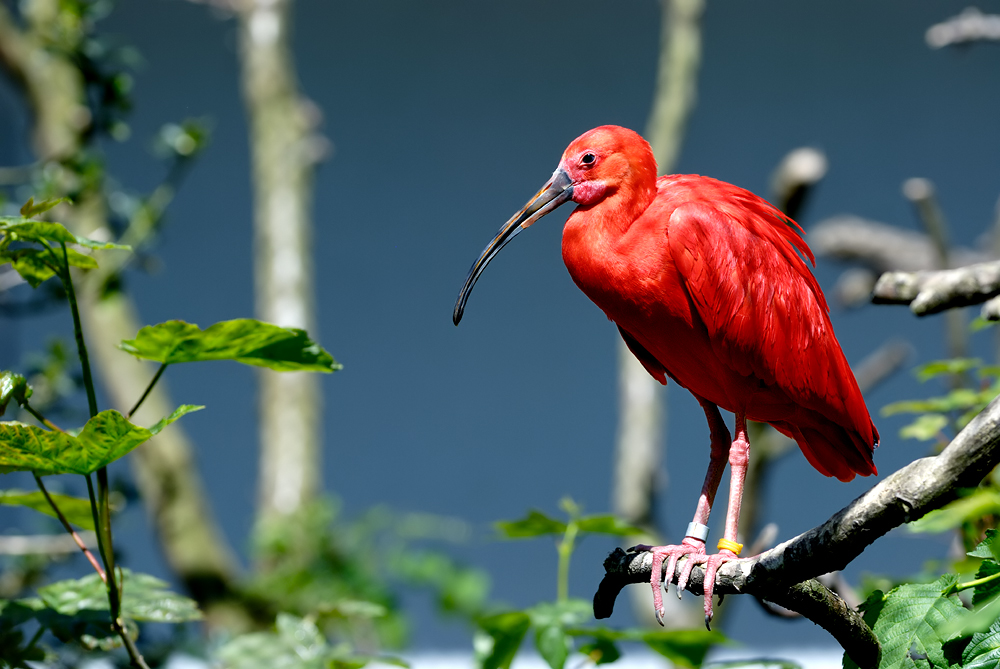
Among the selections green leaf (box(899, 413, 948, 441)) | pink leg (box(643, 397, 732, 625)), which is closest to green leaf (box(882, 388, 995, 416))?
green leaf (box(899, 413, 948, 441))

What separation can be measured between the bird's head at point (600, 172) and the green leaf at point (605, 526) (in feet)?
1.38

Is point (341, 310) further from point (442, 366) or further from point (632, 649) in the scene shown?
point (632, 649)

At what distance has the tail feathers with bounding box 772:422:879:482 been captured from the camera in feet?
5.42

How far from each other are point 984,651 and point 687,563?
482mm

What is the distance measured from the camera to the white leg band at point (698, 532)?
1445 mm

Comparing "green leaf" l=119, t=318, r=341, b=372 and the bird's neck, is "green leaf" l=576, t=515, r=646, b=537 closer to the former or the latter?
the bird's neck

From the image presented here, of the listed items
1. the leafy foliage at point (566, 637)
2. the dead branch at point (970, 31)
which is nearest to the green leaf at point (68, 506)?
the leafy foliage at point (566, 637)

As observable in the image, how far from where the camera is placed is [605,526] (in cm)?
161

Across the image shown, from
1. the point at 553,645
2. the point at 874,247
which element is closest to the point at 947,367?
the point at 553,645

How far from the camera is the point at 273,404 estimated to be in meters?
4.62

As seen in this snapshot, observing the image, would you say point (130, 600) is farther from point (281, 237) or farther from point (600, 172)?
point (281, 237)

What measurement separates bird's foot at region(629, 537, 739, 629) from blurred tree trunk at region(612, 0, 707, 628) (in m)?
2.88

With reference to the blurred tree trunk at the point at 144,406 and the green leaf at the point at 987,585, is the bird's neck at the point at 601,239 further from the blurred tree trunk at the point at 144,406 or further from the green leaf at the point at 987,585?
the blurred tree trunk at the point at 144,406

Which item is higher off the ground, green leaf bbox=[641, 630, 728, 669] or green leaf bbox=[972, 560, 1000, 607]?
green leaf bbox=[972, 560, 1000, 607]
